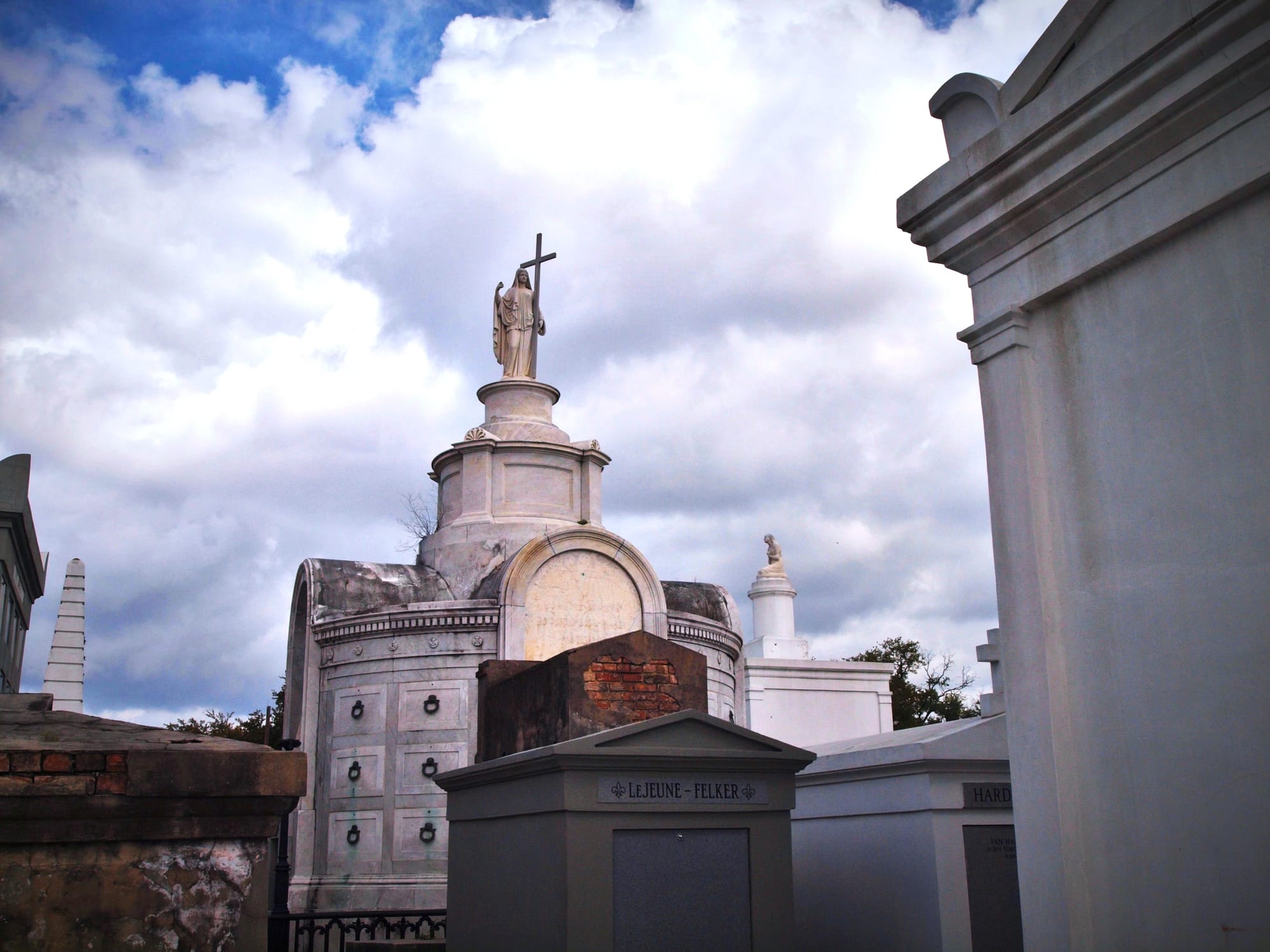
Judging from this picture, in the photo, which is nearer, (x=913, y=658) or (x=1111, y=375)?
(x=1111, y=375)

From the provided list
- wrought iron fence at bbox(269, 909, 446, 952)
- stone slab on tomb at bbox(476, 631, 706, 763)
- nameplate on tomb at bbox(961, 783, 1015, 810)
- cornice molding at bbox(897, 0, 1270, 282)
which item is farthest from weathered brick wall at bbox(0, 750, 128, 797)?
wrought iron fence at bbox(269, 909, 446, 952)

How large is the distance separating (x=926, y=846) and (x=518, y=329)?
13.3 m

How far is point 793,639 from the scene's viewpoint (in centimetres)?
2556

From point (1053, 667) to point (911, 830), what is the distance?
3846 mm

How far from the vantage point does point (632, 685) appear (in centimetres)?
966

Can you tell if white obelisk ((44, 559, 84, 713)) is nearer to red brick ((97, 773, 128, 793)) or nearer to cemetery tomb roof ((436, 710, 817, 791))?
cemetery tomb roof ((436, 710, 817, 791))

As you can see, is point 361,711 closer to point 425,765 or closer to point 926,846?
point 425,765

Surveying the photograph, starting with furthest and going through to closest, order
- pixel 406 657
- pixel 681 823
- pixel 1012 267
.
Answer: pixel 406 657 → pixel 681 823 → pixel 1012 267

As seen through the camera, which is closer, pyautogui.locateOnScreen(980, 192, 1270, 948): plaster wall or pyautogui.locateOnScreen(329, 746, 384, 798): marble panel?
pyautogui.locateOnScreen(980, 192, 1270, 948): plaster wall

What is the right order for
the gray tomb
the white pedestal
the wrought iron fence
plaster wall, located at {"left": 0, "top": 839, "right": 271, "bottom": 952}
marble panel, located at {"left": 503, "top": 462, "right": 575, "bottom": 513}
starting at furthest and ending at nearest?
the white pedestal → marble panel, located at {"left": 503, "top": 462, "right": 575, "bottom": 513} → the wrought iron fence → the gray tomb → plaster wall, located at {"left": 0, "top": 839, "right": 271, "bottom": 952}

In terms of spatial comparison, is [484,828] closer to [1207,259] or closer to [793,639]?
[1207,259]

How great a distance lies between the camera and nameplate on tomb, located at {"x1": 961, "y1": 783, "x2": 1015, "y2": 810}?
Answer: 8852mm

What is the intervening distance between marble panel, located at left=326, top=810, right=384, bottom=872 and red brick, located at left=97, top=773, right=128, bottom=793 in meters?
11.5

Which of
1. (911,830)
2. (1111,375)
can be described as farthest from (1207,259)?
(911,830)
